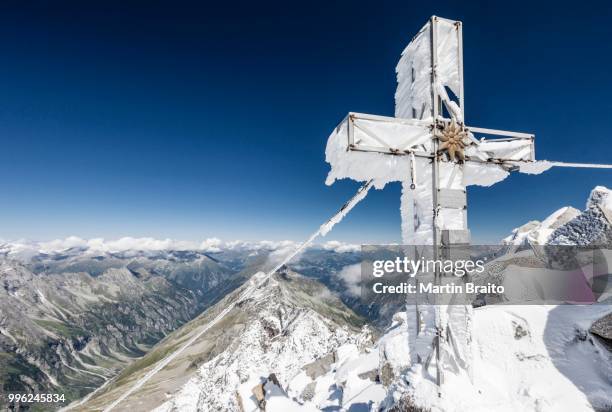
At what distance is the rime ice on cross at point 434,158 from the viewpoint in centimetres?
470

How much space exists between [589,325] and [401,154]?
6784 millimetres

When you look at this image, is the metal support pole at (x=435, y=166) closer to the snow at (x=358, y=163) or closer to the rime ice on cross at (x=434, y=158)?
the rime ice on cross at (x=434, y=158)

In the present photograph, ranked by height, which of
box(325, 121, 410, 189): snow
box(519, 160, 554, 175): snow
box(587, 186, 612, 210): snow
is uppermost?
box(587, 186, 612, 210): snow

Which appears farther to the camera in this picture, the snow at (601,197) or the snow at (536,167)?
the snow at (601,197)

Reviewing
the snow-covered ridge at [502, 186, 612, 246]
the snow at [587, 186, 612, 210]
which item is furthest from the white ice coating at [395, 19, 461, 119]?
the snow at [587, 186, 612, 210]

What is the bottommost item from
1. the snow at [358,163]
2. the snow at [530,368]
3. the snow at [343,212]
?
the snow at [530,368]

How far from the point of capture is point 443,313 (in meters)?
4.79

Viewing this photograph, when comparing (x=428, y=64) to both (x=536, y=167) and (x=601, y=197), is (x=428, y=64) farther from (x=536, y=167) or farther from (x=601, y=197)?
(x=601, y=197)

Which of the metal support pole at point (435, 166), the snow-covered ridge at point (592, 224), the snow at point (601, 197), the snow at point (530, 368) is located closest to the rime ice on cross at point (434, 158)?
the metal support pole at point (435, 166)

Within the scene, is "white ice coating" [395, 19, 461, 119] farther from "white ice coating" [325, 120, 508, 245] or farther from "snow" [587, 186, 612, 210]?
"snow" [587, 186, 612, 210]

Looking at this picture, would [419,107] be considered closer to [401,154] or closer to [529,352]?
[401,154]

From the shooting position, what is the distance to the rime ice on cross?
185 inches

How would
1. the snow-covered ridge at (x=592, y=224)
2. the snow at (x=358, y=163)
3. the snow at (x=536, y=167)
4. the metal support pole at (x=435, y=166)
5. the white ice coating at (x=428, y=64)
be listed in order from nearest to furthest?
the snow at (x=358, y=163), the metal support pole at (x=435, y=166), the white ice coating at (x=428, y=64), the snow at (x=536, y=167), the snow-covered ridge at (x=592, y=224)

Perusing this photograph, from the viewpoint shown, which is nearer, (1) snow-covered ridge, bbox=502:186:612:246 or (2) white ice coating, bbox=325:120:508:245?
(2) white ice coating, bbox=325:120:508:245
